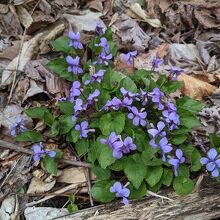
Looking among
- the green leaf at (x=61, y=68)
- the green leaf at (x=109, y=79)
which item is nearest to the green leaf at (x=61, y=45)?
the green leaf at (x=61, y=68)

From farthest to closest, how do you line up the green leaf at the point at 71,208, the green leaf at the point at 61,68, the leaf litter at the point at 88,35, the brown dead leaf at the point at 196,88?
the brown dead leaf at the point at 196,88 → the green leaf at the point at 61,68 → the leaf litter at the point at 88,35 → the green leaf at the point at 71,208

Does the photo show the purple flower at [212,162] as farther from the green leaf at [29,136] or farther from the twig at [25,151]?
the green leaf at [29,136]

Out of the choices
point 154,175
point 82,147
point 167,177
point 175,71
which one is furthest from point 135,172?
point 175,71

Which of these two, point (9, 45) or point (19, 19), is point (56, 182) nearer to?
point (9, 45)

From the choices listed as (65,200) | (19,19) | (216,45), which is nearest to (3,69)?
(19,19)

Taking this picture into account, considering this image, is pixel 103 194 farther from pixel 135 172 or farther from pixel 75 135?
pixel 75 135

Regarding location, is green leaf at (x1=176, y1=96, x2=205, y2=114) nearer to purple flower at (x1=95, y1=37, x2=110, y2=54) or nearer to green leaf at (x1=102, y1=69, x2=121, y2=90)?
green leaf at (x1=102, y1=69, x2=121, y2=90)

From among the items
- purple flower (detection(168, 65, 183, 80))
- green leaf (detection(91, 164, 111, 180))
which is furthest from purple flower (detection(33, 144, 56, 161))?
purple flower (detection(168, 65, 183, 80))
